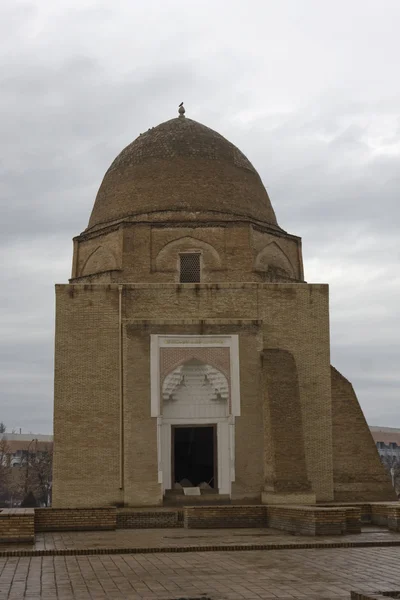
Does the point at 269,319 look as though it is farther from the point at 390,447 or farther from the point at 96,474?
the point at 390,447

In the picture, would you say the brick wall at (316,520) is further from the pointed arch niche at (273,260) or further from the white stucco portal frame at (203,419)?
the pointed arch niche at (273,260)

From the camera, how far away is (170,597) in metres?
5.88

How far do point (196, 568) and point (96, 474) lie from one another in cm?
752

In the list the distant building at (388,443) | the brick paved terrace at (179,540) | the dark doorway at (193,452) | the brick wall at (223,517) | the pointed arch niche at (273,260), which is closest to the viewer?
the brick paved terrace at (179,540)

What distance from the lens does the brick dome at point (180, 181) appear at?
1780 centimetres

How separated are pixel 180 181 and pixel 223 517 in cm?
822

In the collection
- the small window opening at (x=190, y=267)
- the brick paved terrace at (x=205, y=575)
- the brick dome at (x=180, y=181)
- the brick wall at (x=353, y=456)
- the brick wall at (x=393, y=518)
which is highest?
the brick dome at (x=180, y=181)

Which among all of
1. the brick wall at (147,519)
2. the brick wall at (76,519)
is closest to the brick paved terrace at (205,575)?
the brick wall at (76,519)

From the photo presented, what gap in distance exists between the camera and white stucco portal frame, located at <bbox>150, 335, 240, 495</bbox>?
15102 millimetres

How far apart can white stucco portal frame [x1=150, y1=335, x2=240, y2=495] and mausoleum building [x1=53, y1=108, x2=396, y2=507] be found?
24 mm

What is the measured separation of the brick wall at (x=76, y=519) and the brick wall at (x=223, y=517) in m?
1.14

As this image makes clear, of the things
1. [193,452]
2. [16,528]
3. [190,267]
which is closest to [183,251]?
[190,267]

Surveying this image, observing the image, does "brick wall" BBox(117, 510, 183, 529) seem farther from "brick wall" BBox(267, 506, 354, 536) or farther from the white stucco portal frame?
"brick wall" BBox(267, 506, 354, 536)

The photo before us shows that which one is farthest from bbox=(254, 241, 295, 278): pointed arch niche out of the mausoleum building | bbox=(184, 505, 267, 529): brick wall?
bbox=(184, 505, 267, 529): brick wall
